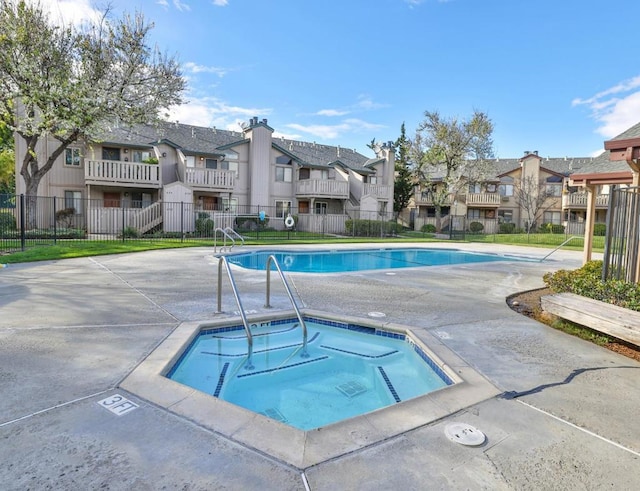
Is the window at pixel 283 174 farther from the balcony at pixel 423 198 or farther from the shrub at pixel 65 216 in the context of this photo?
the balcony at pixel 423 198

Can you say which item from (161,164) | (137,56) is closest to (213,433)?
(137,56)

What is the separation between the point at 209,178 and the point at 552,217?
33176 millimetres

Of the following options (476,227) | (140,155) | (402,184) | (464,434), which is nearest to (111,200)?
(140,155)

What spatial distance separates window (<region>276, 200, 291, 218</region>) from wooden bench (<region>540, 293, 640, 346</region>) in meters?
24.3

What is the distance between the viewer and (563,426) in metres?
3.02

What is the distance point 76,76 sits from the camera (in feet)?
60.6

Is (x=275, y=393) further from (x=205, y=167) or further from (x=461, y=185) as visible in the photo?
Result: (x=461, y=185)

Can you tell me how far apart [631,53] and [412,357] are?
20146 mm

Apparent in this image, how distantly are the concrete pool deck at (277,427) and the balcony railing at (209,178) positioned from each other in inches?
729

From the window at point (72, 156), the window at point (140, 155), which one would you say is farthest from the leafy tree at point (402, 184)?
the window at point (72, 156)

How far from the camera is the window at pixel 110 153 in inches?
941

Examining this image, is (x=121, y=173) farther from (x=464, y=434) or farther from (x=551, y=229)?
(x=551, y=229)

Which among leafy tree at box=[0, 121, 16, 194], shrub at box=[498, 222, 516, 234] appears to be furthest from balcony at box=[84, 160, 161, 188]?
shrub at box=[498, 222, 516, 234]

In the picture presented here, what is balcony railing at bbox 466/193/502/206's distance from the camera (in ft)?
125
